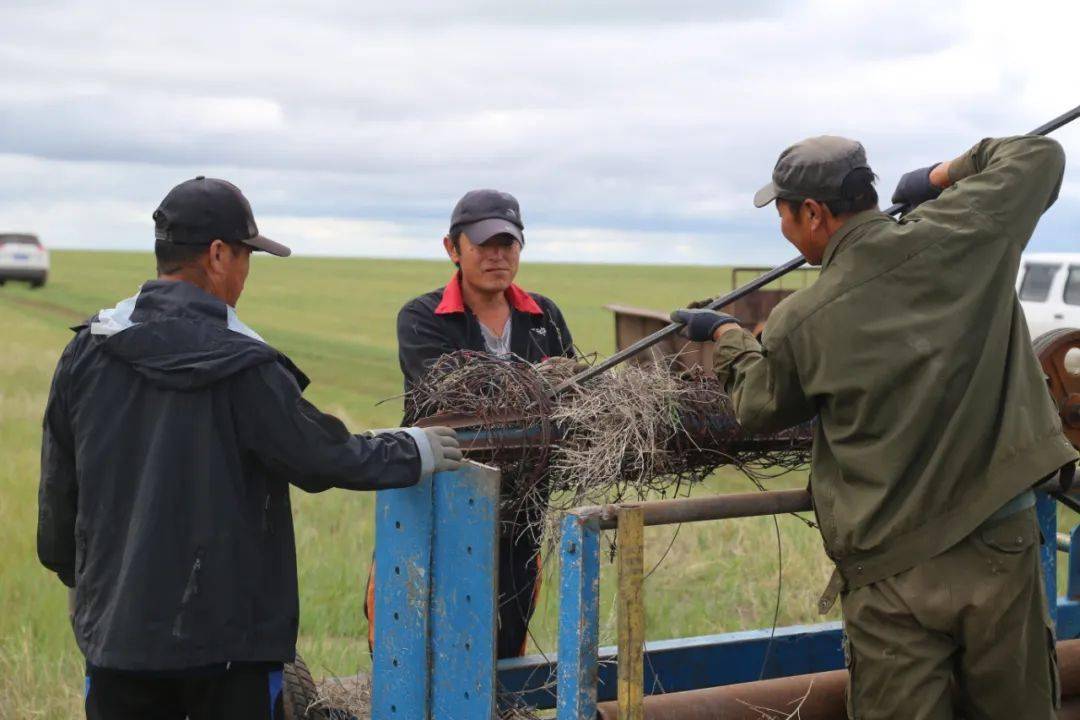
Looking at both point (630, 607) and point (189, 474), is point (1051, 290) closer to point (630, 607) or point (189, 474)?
point (630, 607)

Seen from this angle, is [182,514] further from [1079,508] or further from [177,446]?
[1079,508]

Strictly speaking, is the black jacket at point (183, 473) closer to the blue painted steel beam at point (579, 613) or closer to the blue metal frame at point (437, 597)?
the blue metal frame at point (437, 597)

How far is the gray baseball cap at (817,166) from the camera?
123 inches

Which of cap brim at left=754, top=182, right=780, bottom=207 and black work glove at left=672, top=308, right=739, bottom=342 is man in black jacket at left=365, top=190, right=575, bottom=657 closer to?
black work glove at left=672, top=308, right=739, bottom=342

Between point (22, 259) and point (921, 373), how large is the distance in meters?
42.7

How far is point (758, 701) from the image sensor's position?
11.6 feet

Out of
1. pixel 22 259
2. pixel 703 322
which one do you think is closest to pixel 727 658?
pixel 703 322

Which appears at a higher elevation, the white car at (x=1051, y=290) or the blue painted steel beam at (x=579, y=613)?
the white car at (x=1051, y=290)

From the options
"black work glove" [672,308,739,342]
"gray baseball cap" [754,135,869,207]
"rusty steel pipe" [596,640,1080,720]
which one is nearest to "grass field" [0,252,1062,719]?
"rusty steel pipe" [596,640,1080,720]

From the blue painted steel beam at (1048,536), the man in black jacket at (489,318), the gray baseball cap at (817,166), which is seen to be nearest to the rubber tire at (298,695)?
the man in black jacket at (489,318)

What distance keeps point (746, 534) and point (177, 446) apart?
5758 millimetres

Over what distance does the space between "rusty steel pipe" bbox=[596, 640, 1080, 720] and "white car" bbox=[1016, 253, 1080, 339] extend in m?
13.5

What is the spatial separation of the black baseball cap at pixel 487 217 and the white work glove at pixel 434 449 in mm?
1073

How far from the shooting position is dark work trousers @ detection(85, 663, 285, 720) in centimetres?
321
